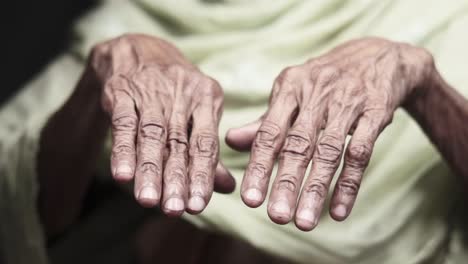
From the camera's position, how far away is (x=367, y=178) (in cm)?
89

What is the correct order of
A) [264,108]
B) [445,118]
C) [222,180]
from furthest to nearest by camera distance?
[264,108] < [445,118] < [222,180]

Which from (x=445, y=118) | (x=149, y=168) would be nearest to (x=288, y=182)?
(x=149, y=168)

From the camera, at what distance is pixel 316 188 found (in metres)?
0.62

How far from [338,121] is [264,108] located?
0.29 metres

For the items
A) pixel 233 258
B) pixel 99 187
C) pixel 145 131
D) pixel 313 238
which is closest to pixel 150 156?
pixel 145 131

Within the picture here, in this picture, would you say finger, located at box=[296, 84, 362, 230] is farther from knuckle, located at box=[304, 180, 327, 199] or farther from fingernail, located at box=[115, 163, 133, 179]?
fingernail, located at box=[115, 163, 133, 179]

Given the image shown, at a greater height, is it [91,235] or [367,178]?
[367,178]

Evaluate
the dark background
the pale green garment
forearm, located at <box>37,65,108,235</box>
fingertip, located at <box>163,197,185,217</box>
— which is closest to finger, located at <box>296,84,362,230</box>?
fingertip, located at <box>163,197,185,217</box>

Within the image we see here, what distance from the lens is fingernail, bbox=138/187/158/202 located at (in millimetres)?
605

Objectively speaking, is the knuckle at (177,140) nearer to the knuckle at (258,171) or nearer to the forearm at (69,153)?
the knuckle at (258,171)

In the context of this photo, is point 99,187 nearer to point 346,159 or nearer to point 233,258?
point 233,258

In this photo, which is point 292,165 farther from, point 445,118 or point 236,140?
point 445,118

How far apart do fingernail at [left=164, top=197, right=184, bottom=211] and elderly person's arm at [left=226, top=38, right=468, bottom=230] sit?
0.19ft

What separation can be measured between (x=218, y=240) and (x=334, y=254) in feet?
0.76
